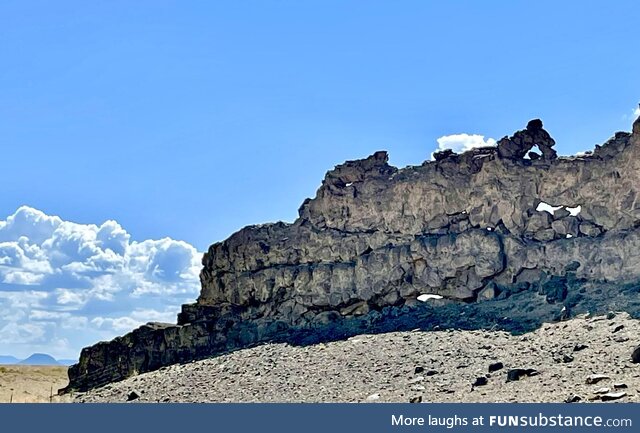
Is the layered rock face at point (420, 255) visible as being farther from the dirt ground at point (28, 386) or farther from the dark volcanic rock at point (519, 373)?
the dark volcanic rock at point (519, 373)

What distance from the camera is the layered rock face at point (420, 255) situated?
32.9m

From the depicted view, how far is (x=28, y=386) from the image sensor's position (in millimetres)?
49969

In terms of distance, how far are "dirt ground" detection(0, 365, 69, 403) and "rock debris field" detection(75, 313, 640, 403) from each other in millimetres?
8827

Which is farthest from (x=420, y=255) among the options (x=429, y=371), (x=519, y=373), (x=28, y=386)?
(x=28, y=386)

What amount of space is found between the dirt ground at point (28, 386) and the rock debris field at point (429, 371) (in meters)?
8.83

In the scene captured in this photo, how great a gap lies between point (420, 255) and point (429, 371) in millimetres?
12954

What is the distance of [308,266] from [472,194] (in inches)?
382

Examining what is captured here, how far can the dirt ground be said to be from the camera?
1613 inches

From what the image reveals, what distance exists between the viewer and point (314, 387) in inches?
1030

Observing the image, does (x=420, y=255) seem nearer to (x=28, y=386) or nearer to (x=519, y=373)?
(x=519, y=373)

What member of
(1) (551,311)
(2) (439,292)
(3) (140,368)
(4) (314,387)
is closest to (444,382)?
(4) (314,387)

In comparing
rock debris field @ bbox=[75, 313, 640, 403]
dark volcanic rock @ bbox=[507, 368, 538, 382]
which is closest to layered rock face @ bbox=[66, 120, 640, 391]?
rock debris field @ bbox=[75, 313, 640, 403]

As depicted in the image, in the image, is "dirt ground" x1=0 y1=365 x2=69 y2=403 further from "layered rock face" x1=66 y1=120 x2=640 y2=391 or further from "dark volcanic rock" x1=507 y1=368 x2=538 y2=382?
"dark volcanic rock" x1=507 y1=368 x2=538 y2=382

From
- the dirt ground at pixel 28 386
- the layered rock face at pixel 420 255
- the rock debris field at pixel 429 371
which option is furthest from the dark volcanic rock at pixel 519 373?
the dirt ground at pixel 28 386
